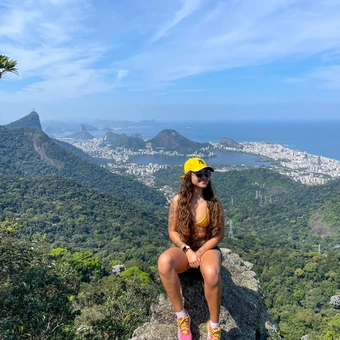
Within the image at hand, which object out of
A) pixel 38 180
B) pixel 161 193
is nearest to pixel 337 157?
pixel 161 193

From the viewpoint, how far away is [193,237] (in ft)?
12.0

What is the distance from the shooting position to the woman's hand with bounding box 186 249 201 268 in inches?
131

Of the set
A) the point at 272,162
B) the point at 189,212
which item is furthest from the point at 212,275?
the point at 272,162

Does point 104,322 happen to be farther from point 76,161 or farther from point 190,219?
point 76,161

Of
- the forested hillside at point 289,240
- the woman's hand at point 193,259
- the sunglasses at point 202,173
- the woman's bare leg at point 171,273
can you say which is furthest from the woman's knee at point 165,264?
the forested hillside at point 289,240

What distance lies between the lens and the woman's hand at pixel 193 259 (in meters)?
3.33

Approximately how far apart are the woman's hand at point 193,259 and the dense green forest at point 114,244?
1.83m

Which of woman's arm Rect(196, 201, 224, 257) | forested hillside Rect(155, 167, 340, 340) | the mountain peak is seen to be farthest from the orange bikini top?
the mountain peak

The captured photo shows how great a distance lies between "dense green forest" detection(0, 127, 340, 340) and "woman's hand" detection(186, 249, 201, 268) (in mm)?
1829

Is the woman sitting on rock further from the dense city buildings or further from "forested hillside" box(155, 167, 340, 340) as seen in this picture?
the dense city buildings

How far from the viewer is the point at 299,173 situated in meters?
99.5

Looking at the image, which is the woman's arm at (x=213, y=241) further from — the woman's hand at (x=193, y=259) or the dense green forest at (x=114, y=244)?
the dense green forest at (x=114, y=244)

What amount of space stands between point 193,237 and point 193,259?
36cm

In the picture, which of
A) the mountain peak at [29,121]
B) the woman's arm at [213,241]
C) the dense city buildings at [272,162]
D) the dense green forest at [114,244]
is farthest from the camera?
the mountain peak at [29,121]
